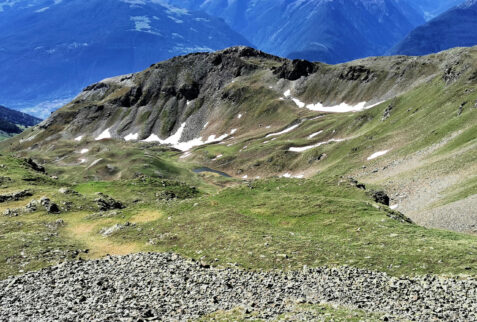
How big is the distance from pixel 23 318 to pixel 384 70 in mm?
209808

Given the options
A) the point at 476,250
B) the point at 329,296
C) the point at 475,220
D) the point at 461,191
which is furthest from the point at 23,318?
the point at 461,191

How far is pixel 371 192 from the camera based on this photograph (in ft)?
160

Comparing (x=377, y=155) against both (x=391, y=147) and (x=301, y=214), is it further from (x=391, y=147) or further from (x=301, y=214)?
(x=301, y=214)

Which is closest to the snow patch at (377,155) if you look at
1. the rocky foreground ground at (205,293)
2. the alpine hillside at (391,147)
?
the alpine hillside at (391,147)

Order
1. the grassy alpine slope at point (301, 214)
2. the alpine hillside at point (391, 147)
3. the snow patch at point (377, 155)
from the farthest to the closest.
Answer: the snow patch at point (377, 155) → the alpine hillside at point (391, 147) → the grassy alpine slope at point (301, 214)

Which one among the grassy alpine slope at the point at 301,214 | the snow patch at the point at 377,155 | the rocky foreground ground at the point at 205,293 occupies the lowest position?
the rocky foreground ground at the point at 205,293

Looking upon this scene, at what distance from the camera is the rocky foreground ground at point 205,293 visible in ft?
62.3

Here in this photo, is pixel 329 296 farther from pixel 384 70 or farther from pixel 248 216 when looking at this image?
pixel 384 70

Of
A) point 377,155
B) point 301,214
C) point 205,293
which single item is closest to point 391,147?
point 377,155

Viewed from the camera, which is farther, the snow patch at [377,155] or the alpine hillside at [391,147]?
the snow patch at [377,155]

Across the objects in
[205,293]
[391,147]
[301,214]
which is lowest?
[205,293]

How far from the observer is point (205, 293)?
22.1 metres

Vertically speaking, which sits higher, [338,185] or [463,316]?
[338,185]

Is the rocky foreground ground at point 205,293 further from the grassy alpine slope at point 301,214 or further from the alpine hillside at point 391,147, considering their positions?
the alpine hillside at point 391,147
